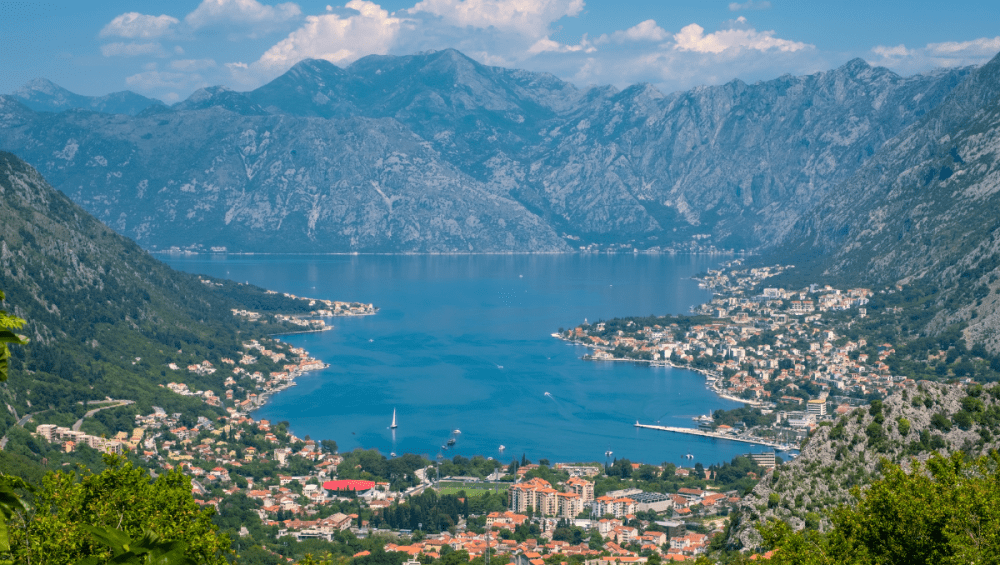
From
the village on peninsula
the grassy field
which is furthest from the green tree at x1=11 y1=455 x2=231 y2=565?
the grassy field

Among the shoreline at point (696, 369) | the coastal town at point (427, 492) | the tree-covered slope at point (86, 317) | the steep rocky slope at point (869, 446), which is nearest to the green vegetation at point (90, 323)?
the tree-covered slope at point (86, 317)

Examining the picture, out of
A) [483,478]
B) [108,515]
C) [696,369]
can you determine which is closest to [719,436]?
[483,478]

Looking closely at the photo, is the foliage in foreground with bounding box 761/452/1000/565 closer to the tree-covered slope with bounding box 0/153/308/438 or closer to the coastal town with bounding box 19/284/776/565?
the coastal town with bounding box 19/284/776/565

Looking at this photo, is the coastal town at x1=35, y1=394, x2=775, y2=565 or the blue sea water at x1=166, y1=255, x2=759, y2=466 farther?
the blue sea water at x1=166, y1=255, x2=759, y2=466

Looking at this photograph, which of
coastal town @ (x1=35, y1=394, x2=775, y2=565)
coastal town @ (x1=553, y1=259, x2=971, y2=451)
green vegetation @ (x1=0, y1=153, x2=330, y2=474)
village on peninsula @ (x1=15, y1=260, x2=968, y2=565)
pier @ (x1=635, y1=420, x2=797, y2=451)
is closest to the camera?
coastal town @ (x1=35, y1=394, x2=775, y2=565)

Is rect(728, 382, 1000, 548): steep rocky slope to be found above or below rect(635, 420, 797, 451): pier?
above

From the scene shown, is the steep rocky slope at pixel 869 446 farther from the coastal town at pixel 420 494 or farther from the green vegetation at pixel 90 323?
the green vegetation at pixel 90 323

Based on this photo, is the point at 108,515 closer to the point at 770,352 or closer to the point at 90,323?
the point at 90,323

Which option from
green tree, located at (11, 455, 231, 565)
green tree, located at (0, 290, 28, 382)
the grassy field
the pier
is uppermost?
green tree, located at (0, 290, 28, 382)
